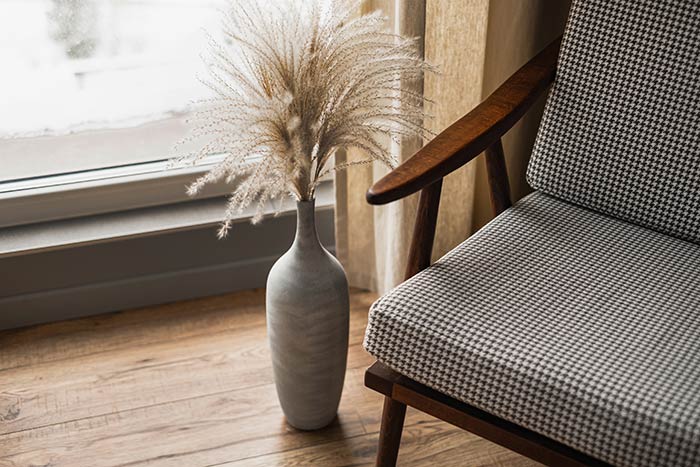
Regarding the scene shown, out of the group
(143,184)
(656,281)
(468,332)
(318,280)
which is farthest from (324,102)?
(143,184)

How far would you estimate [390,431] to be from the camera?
4.64ft

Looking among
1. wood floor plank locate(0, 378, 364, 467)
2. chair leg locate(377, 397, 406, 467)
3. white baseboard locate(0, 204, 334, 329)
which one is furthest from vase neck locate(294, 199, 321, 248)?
white baseboard locate(0, 204, 334, 329)

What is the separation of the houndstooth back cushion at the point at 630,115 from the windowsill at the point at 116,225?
0.65 m

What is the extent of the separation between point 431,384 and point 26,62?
114 centimetres

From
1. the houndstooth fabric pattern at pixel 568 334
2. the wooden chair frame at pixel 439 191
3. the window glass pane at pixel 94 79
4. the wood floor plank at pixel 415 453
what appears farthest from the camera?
the window glass pane at pixel 94 79

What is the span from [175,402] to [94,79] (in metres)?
0.72

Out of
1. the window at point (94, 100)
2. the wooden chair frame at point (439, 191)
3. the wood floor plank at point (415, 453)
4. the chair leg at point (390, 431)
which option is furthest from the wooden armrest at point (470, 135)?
the window at point (94, 100)

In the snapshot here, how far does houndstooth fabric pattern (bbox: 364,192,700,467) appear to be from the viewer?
3.62 feet

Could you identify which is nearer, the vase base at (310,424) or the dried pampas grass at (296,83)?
the dried pampas grass at (296,83)

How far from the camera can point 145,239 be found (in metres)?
1.90

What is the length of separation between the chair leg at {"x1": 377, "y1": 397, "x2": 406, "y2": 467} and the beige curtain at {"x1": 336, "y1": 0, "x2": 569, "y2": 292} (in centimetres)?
49

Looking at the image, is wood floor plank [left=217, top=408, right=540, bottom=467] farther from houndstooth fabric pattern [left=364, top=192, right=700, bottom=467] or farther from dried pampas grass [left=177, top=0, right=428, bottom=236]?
dried pampas grass [left=177, top=0, right=428, bottom=236]

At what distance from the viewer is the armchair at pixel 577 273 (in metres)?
1.13

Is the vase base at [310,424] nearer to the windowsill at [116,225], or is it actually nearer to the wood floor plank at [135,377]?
the wood floor plank at [135,377]
